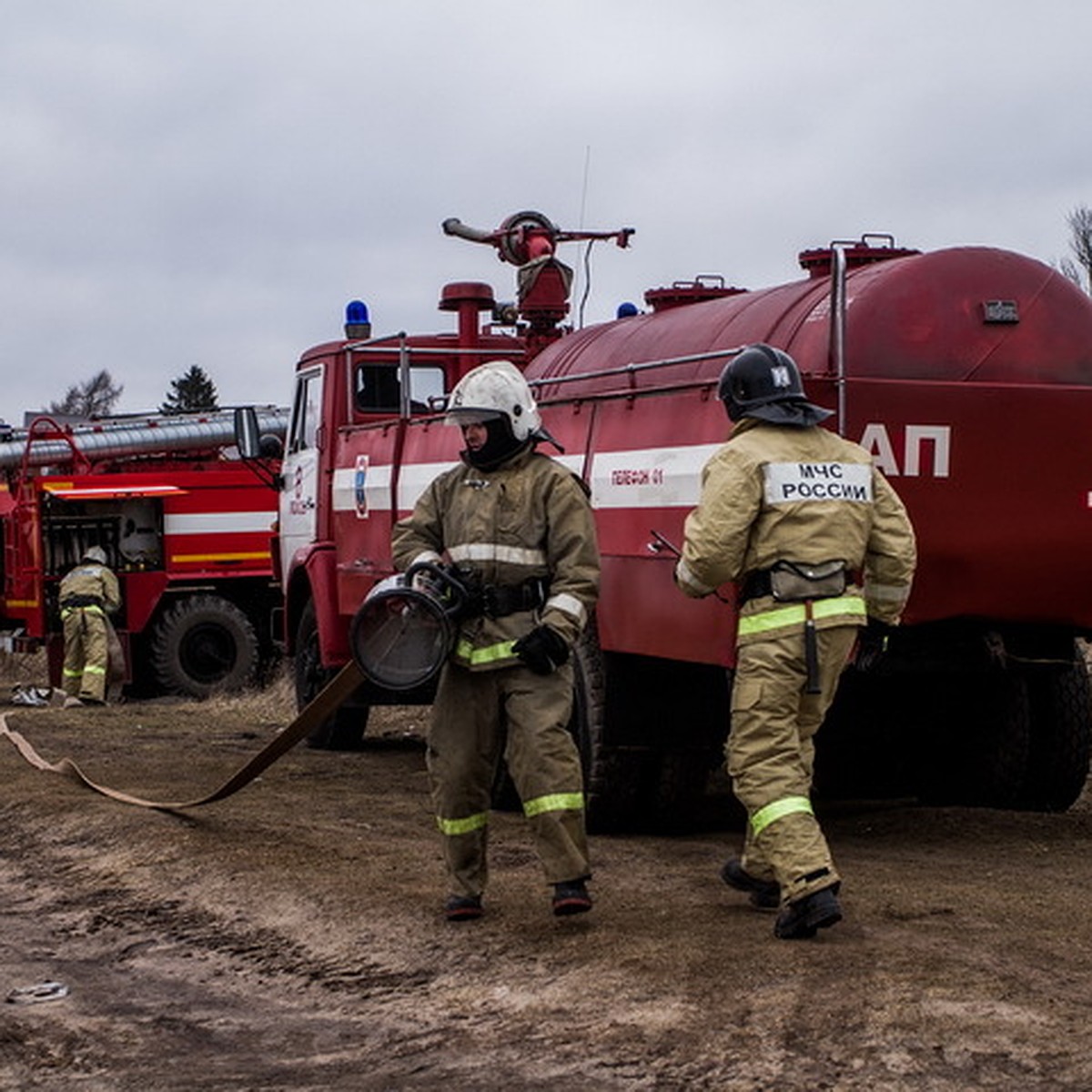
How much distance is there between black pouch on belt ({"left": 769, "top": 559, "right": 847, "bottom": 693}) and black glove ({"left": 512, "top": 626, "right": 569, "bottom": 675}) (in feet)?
2.45

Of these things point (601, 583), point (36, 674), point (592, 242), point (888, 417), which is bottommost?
point (36, 674)

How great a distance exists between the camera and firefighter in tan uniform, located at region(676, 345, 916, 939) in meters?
7.02

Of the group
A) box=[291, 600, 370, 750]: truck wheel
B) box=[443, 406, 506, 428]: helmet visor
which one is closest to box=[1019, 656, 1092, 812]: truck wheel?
box=[443, 406, 506, 428]: helmet visor

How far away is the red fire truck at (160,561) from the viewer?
2142 cm

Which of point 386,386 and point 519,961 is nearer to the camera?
point 519,961

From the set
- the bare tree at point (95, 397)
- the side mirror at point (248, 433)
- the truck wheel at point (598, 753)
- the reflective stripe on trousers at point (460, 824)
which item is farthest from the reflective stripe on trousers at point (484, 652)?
the bare tree at point (95, 397)

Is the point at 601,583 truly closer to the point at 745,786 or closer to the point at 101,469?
the point at 745,786

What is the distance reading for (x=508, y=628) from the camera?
7.46 m

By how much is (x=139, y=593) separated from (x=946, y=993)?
1650cm

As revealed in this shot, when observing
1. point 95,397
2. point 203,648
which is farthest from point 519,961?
point 95,397

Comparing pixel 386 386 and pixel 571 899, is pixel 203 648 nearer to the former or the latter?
pixel 386 386

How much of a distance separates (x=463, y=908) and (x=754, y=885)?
101 centimetres

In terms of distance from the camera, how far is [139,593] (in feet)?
70.6

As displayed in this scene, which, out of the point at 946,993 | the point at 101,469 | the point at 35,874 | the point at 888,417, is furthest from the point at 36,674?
the point at 946,993
